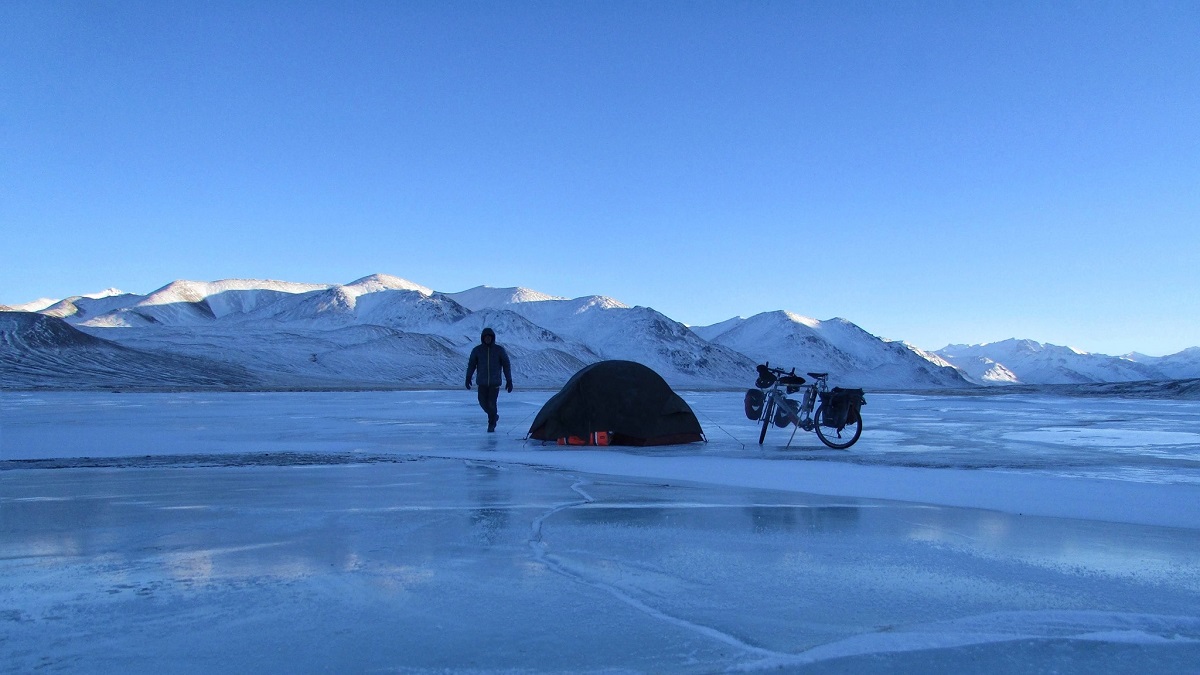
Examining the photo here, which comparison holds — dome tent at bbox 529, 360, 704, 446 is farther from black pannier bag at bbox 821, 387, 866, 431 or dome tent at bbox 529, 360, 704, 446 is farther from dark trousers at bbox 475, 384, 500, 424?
black pannier bag at bbox 821, 387, 866, 431

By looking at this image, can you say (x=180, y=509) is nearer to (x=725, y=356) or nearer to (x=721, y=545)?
(x=721, y=545)

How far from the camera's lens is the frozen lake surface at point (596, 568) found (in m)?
2.54

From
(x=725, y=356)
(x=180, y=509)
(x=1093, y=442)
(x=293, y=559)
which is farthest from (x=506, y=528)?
(x=725, y=356)

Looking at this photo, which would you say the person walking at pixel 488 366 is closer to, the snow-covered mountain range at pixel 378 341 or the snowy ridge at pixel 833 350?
the snow-covered mountain range at pixel 378 341

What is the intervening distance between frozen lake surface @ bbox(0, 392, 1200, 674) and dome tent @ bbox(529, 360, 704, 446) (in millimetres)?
2628

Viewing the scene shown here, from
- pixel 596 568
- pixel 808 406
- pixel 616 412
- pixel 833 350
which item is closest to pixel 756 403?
pixel 808 406

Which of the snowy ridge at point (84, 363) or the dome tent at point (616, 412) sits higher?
the snowy ridge at point (84, 363)

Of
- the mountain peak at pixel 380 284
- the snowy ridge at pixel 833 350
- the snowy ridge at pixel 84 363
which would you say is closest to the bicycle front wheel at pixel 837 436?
the snowy ridge at pixel 84 363

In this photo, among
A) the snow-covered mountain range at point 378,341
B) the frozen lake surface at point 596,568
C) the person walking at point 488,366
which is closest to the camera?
the frozen lake surface at point 596,568

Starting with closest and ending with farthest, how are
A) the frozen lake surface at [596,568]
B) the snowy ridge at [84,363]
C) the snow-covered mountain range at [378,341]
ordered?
the frozen lake surface at [596,568] < the snowy ridge at [84,363] < the snow-covered mountain range at [378,341]

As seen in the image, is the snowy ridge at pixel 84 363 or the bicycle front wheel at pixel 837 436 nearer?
the bicycle front wheel at pixel 837 436

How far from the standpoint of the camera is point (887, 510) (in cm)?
528

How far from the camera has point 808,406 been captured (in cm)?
1019

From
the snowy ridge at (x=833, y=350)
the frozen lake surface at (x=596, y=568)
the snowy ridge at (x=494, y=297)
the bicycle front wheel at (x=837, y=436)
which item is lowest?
the frozen lake surface at (x=596, y=568)
